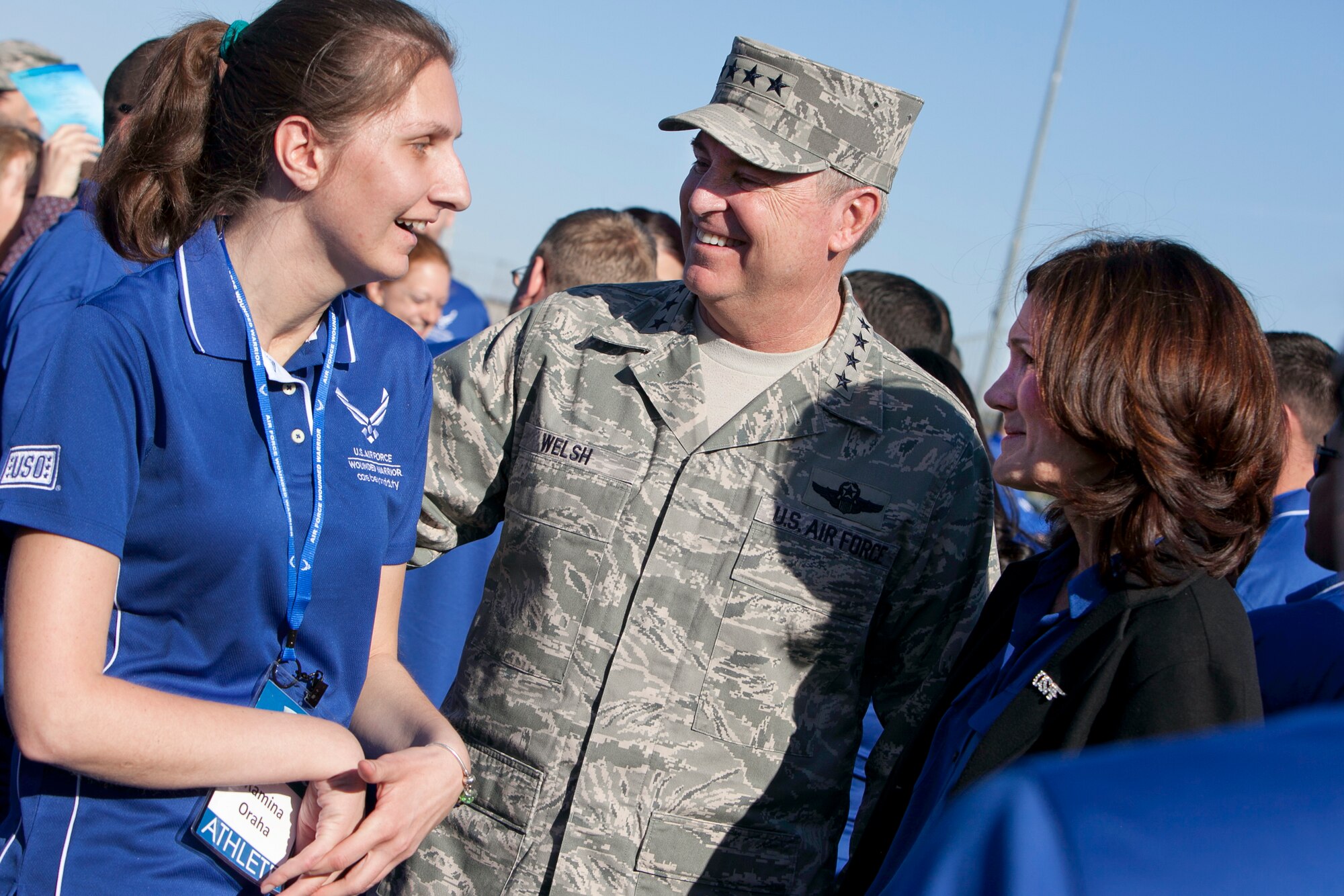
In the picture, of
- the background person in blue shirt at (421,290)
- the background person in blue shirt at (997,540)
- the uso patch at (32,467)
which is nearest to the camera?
the uso patch at (32,467)

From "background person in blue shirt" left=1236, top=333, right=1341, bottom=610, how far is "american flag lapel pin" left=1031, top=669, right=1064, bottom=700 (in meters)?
0.90

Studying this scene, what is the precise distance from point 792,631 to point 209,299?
137 centimetres

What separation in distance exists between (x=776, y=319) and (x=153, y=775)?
64.5 inches

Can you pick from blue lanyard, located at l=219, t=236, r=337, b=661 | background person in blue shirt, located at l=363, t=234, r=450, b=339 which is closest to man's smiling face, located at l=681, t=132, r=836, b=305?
blue lanyard, located at l=219, t=236, r=337, b=661

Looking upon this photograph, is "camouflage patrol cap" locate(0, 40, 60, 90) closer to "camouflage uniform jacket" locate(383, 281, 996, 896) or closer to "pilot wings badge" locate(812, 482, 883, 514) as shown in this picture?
"camouflage uniform jacket" locate(383, 281, 996, 896)

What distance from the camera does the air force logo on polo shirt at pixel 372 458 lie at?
1.96m

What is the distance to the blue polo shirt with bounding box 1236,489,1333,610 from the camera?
3.23 m

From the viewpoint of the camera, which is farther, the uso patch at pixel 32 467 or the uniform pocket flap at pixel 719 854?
the uniform pocket flap at pixel 719 854

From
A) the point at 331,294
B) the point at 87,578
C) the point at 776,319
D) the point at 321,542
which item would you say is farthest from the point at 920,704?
the point at 87,578

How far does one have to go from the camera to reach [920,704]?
8.11 ft

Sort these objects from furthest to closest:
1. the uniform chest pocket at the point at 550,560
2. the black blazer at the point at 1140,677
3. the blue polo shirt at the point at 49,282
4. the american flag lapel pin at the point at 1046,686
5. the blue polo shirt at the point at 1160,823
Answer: the blue polo shirt at the point at 49,282
the uniform chest pocket at the point at 550,560
the american flag lapel pin at the point at 1046,686
the black blazer at the point at 1140,677
the blue polo shirt at the point at 1160,823

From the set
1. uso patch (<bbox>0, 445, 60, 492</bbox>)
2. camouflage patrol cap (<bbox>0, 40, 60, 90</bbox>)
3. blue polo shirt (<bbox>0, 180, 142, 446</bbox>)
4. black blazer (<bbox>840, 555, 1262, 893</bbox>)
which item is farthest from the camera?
camouflage patrol cap (<bbox>0, 40, 60, 90</bbox>)

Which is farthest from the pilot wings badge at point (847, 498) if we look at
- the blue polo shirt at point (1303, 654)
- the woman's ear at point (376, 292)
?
the woman's ear at point (376, 292)

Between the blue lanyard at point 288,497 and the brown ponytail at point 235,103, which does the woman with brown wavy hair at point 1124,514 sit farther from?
the brown ponytail at point 235,103
